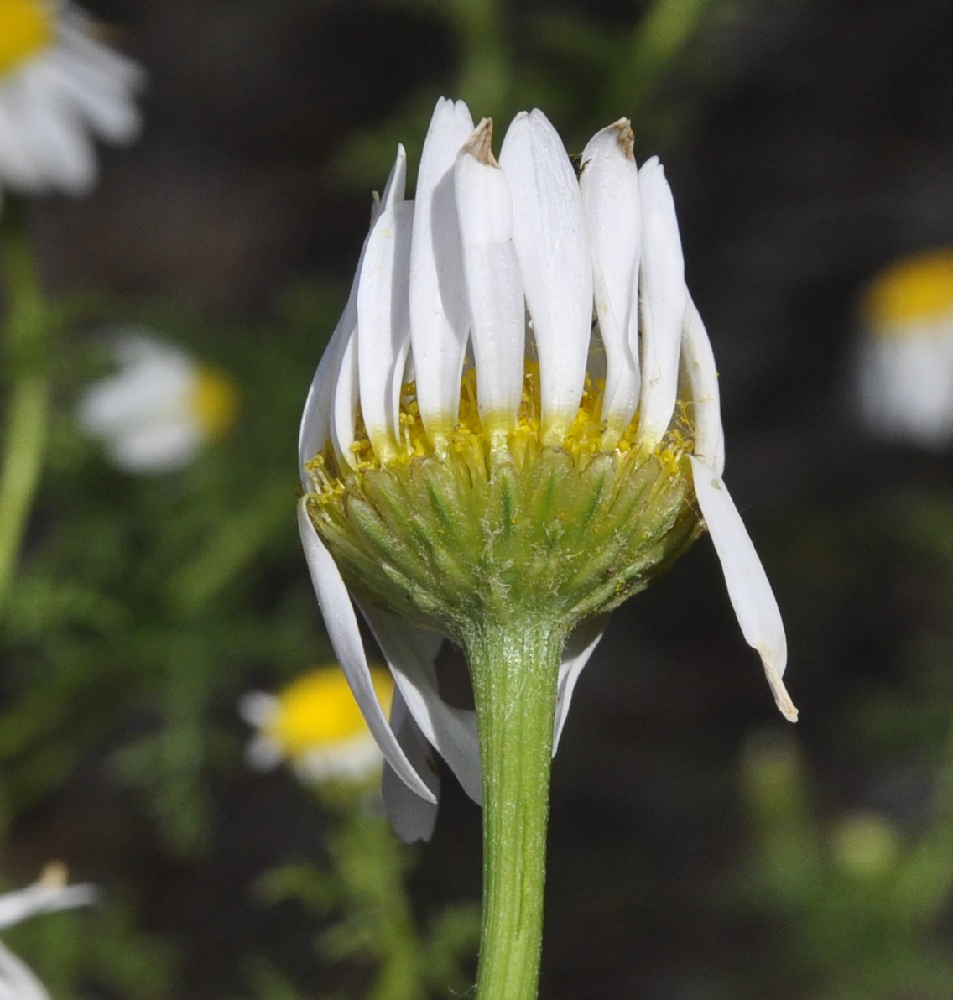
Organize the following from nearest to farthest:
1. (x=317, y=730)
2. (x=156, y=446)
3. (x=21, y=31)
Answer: (x=317, y=730) < (x=21, y=31) < (x=156, y=446)

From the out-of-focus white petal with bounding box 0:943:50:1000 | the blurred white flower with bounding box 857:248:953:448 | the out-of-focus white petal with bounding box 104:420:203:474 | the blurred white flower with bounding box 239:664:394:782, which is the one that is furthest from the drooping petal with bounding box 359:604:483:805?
the blurred white flower with bounding box 857:248:953:448

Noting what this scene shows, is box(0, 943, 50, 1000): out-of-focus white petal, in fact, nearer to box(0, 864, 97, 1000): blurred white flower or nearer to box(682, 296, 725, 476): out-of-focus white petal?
box(0, 864, 97, 1000): blurred white flower

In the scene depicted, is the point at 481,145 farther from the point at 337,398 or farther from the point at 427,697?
the point at 427,697

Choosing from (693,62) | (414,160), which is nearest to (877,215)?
(693,62)

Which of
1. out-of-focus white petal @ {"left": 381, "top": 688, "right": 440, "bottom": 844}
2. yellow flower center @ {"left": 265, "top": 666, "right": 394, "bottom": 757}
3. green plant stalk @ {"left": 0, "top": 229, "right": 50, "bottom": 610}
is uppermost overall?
out-of-focus white petal @ {"left": 381, "top": 688, "right": 440, "bottom": 844}

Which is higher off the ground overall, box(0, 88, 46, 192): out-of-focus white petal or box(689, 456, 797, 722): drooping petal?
box(0, 88, 46, 192): out-of-focus white petal

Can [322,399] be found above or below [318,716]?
above

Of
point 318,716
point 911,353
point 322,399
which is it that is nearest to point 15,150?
point 318,716

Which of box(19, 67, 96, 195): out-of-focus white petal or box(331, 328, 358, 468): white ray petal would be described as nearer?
box(331, 328, 358, 468): white ray petal
